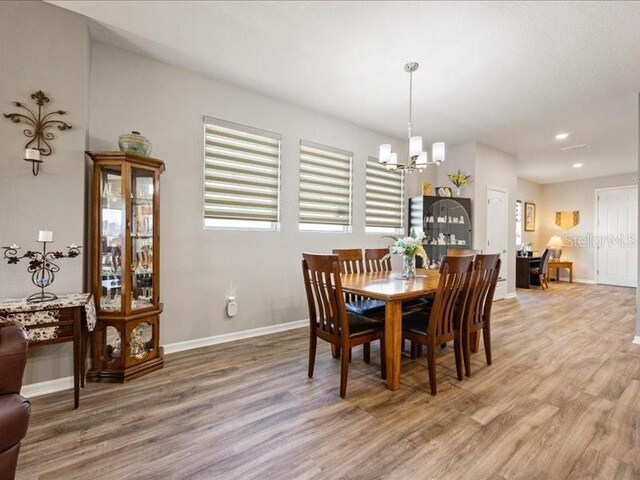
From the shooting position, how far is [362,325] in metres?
2.36

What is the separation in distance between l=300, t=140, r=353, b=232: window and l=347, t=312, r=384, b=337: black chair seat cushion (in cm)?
179

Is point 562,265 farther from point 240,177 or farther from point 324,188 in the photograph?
point 240,177

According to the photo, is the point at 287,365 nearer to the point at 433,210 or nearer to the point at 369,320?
the point at 369,320

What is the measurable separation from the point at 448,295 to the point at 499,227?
→ 13.7ft

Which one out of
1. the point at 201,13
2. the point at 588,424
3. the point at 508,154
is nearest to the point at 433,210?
the point at 508,154

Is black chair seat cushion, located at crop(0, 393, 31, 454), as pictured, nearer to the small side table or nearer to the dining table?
the dining table

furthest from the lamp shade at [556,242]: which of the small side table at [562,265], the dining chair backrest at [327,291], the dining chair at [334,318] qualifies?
the dining chair backrest at [327,291]

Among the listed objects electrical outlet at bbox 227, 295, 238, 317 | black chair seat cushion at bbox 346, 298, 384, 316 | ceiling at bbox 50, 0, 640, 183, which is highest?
ceiling at bbox 50, 0, 640, 183

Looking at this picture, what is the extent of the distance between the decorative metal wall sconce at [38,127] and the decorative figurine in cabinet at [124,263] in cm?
28

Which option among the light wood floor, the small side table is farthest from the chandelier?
Result: the small side table

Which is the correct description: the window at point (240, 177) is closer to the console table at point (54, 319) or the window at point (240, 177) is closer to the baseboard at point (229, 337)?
the baseboard at point (229, 337)

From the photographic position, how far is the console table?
1.87 meters

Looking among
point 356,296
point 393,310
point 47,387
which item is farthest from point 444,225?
point 47,387

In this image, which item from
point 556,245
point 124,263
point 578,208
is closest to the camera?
point 124,263
